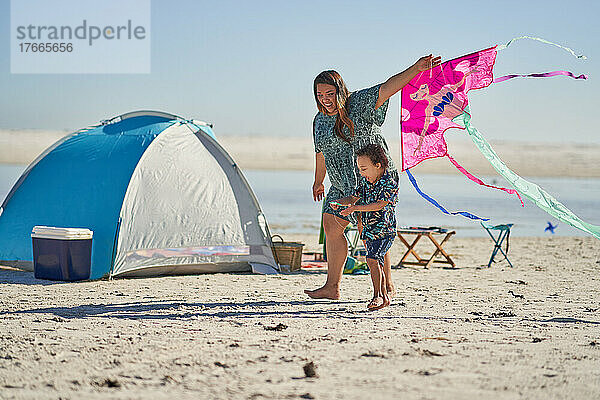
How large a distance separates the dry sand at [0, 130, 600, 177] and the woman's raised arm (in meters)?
33.2

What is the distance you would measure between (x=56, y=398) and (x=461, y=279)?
556 cm

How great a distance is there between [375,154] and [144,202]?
3046 millimetres

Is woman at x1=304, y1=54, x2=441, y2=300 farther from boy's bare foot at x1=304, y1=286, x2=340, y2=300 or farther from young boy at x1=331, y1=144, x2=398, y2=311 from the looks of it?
boy's bare foot at x1=304, y1=286, x2=340, y2=300

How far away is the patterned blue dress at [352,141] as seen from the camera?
5672 mm

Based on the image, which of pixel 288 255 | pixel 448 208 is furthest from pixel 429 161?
pixel 288 255

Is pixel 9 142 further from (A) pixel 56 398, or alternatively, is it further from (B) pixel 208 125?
(A) pixel 56 398

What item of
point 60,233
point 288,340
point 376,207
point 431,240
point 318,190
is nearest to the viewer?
point 288,340

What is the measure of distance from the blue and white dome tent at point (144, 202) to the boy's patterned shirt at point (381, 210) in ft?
8.88

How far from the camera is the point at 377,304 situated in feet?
18.6

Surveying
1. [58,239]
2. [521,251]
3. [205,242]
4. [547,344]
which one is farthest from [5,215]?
[521,251]

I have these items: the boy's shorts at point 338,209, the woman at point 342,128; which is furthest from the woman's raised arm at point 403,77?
the boy's shorts at point 338,209

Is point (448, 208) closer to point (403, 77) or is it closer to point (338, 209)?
point (338, 209)

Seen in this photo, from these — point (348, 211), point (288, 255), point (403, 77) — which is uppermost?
point (403, 77)

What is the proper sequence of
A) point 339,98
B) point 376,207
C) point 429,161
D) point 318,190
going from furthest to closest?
1. point 429,161
2. point 318,190
3. point 339,98
4. point 376,207
